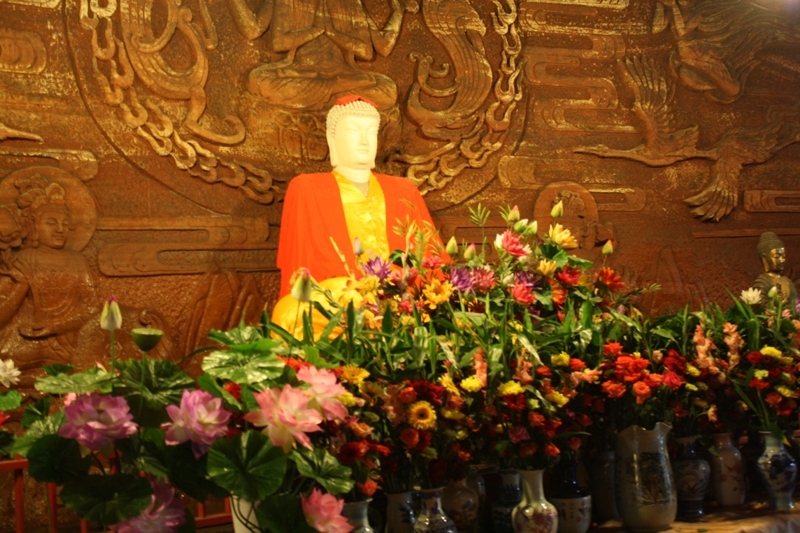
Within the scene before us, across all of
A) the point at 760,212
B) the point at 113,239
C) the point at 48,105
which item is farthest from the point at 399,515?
the point at 760,212

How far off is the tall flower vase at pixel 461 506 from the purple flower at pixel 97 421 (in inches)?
31.4

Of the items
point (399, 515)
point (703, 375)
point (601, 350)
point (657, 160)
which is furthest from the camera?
point (657, 160)

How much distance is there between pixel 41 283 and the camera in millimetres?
4426

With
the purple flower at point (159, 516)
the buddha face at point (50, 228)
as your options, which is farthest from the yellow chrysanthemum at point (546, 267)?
the buddha face at point (50, 228)

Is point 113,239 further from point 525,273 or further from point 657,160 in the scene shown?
point 657,160

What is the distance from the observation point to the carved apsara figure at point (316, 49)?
5098 millimetres

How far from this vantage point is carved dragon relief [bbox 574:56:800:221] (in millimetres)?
5859

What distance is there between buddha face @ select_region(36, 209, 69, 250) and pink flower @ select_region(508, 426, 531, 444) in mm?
3272

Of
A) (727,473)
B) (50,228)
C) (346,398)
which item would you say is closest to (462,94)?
(50,228)

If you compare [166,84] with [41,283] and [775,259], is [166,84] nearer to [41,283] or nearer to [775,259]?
[41,283]

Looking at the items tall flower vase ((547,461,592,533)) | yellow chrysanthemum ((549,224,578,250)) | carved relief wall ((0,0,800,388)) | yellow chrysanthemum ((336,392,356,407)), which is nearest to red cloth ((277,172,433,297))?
carved relief wall ((0,0,800,388))

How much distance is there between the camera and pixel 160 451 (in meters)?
1.54

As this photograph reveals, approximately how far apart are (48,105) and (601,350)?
356 centimetres

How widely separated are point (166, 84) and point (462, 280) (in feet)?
10.3
